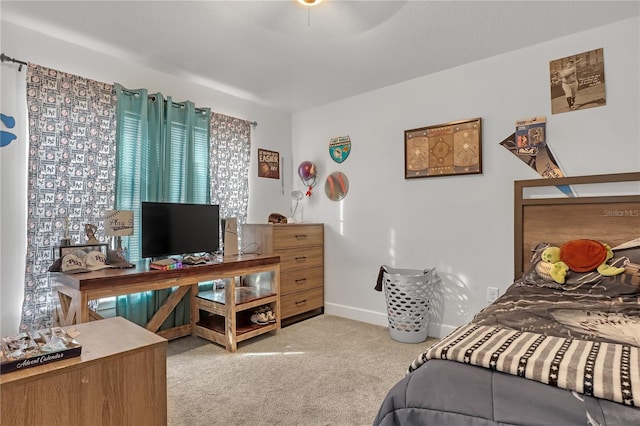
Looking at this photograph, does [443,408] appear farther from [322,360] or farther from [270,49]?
[270,49]

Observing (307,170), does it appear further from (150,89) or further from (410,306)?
(410,306)

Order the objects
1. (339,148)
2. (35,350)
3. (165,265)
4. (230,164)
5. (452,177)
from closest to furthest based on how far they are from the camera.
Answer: (35,350) < (165,265) < (452,177) < (230,164) < (339,148)

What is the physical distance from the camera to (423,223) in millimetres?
3047

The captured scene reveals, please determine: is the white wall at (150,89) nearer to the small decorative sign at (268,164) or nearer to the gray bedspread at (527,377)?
the small decorative sign at (268,164)

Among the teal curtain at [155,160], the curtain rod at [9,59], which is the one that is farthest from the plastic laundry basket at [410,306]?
the curtain rod at [9,59]

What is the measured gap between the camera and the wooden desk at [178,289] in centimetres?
199

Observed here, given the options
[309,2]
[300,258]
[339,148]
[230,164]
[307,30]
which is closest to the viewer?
[309,2]

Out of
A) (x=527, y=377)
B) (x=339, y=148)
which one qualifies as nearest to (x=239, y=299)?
(x=339, y=148)

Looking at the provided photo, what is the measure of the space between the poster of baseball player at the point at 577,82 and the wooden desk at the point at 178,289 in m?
2.47

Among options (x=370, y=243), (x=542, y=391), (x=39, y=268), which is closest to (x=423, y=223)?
(x=370, y=243)

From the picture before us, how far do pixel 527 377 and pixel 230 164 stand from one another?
118 inches

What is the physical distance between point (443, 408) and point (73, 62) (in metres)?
3.00

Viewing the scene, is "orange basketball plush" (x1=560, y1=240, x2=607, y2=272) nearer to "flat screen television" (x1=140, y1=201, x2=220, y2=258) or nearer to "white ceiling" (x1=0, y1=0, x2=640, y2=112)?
"white ceiling" (x1=0, y1=0, x2=640, y2=112)

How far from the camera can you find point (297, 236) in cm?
341
